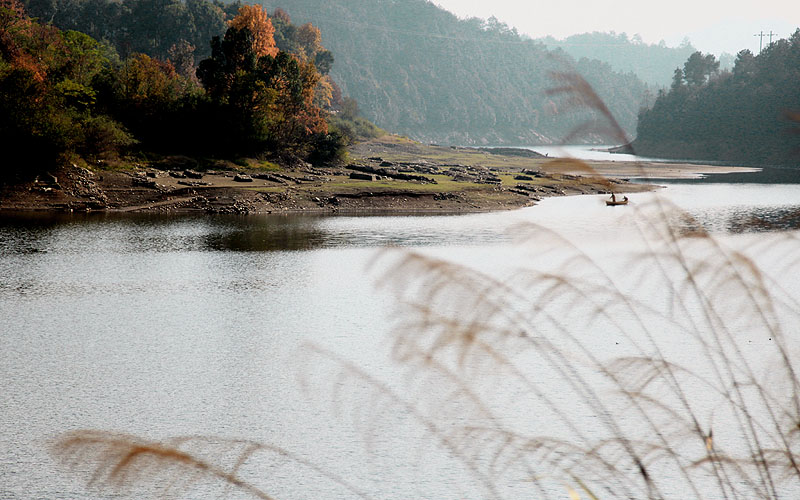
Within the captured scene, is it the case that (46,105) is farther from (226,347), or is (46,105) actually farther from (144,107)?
(226,347)

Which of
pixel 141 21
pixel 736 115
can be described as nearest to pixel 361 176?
pixel 141 21

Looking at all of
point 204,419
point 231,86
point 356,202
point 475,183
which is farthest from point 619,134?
point 231,86

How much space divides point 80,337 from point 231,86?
115 feet

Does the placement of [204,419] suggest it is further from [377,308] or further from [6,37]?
[6,37]

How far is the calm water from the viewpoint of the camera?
686 centimetres

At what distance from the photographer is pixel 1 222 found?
86.1 feet

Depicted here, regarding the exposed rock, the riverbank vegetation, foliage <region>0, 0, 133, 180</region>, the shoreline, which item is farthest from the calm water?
the exposed rock

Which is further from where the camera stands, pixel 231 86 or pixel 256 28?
pixel 256 28

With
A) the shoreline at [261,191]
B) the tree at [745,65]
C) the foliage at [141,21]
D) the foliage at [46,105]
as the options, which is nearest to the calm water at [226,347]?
the shoreline at [261,191]

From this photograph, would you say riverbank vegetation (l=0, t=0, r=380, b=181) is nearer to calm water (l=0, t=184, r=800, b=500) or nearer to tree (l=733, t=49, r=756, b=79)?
calm water (l=0, t=184, r=800, b=500)

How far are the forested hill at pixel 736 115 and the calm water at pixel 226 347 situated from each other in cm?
7799

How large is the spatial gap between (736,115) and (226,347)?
104709 mm

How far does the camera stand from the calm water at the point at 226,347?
6.86 meters

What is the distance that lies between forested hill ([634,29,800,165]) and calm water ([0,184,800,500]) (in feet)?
256
